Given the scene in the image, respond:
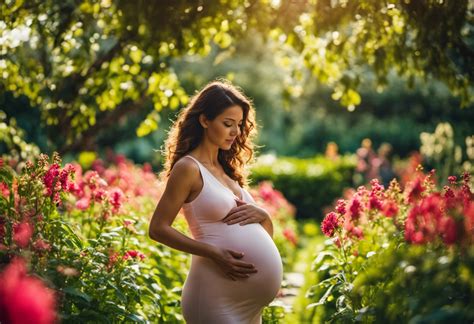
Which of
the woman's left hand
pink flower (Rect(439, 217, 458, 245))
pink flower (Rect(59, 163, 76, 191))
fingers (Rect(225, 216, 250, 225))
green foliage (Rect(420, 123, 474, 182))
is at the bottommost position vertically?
pink flower (Rect(439, 217, 458, 245))

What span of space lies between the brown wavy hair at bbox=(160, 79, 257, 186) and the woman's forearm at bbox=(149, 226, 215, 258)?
22.2 inches

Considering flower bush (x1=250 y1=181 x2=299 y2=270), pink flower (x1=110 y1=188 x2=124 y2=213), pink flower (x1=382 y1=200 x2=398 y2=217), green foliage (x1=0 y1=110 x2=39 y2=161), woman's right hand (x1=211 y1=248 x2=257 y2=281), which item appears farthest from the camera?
flower bush (x1=250 y1=181 x2=299 y2=270)

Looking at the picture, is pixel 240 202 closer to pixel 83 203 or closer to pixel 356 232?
pixel 356 232

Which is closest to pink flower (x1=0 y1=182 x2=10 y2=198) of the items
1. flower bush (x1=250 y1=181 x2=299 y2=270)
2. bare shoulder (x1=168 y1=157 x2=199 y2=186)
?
bare shoulder (x1=168 y1=157 x2=199 y2=186)

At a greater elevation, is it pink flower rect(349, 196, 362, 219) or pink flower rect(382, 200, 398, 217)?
pink flower rect(349, 196, 362, 219)

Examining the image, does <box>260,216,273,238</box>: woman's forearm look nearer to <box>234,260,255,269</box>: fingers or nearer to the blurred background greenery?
<box>234,260,255,269</box>: fingers

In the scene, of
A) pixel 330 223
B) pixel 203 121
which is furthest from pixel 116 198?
pixel 330 223

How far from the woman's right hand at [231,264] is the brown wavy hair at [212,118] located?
28.0 inches

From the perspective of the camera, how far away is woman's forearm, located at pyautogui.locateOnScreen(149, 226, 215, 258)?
3.12 metres

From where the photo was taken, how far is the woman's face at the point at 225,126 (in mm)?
3414

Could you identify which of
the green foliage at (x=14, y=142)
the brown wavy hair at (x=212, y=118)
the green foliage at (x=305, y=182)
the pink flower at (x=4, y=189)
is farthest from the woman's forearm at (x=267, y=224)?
the green foliage at (x=305, y=182)

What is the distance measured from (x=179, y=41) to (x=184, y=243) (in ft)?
8.50

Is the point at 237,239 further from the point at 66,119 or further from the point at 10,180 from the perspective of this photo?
the point at 66,119

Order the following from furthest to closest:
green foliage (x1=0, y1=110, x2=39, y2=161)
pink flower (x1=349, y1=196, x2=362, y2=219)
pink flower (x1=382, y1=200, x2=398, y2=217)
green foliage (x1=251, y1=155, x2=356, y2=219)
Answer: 1. green foliage (x1=251, y1=155, x2=356, y2=219)
2. green foliage (x1=0, y1=110, x2=39, y2=161)
3. pink flower (x1=349, y1=196, x2=362, y2=219)
4. pink flower (x1=382, y1=200, x2=398, y2=217)
